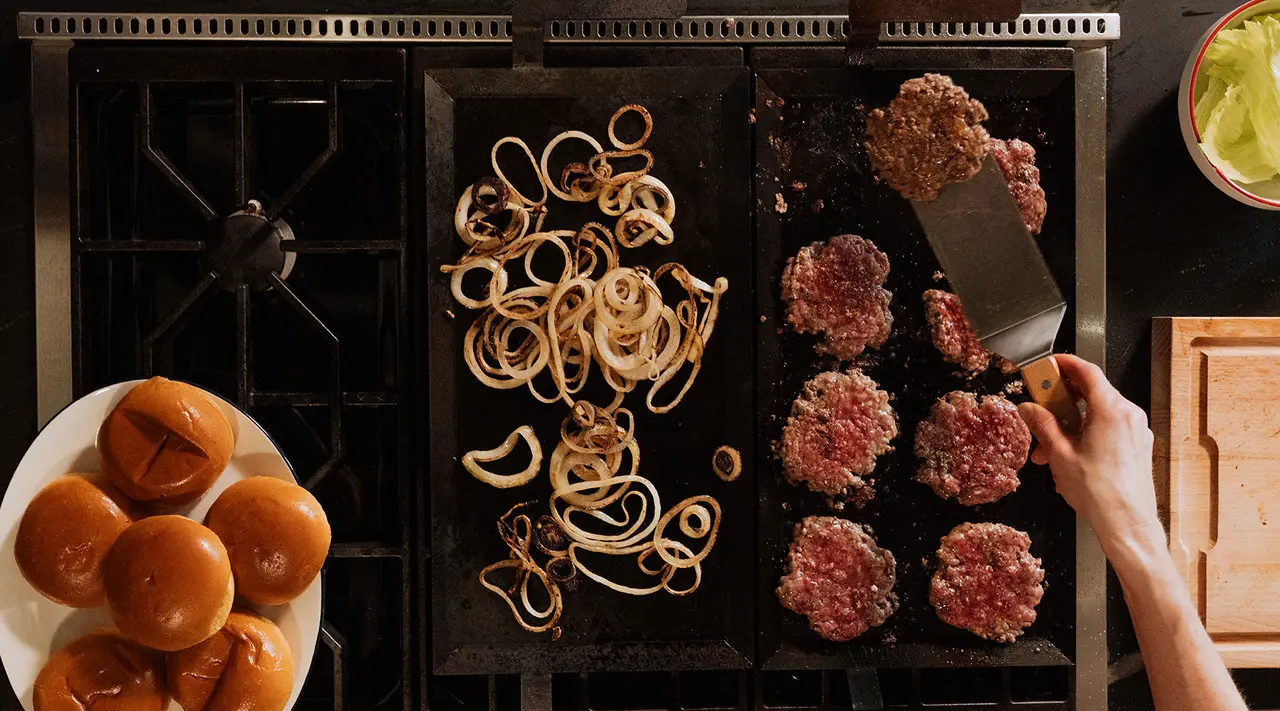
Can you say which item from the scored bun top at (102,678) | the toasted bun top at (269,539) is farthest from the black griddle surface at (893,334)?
the scored bun top at (102,678)

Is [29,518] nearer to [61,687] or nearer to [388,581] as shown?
[61,687]

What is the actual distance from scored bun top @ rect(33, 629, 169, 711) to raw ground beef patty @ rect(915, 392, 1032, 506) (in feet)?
4.60

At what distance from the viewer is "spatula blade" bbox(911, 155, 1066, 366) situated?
4.67 ft

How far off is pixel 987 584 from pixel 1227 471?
0.57 m

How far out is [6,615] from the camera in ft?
4.22

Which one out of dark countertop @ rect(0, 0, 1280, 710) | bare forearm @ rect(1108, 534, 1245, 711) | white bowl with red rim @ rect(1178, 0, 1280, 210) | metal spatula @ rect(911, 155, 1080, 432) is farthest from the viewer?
dark countertop @ rect(0, 0, 1280, 710)

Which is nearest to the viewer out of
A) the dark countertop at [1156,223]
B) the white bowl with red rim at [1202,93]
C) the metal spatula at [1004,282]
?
the metal spatula at [1004,282]

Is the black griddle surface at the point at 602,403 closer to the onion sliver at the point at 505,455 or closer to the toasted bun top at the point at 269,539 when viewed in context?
the onion sliver at the point at 505,455

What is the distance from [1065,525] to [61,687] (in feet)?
5.85

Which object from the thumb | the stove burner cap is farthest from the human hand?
the stove burner cap

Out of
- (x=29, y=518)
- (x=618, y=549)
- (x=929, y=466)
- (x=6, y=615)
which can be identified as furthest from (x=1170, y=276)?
(x=6, y=615)

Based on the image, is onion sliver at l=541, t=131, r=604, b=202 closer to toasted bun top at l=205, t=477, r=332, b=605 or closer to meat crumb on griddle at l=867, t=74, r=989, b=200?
meat crumb on griddle at l=867, t=74, r=989, b=200

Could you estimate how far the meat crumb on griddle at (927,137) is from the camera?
1469 millimetres

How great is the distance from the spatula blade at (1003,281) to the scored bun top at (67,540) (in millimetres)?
1489
